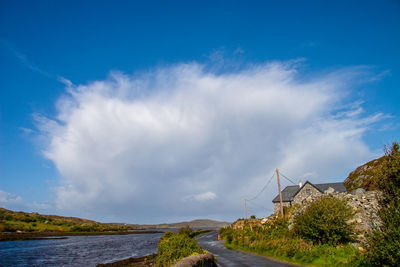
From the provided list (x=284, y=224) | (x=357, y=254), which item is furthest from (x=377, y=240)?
(x=284, y=224)

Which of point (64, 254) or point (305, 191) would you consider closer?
point (64, 254)

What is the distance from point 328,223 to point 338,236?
1.08m

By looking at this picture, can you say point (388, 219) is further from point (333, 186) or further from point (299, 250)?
point (333, 186)

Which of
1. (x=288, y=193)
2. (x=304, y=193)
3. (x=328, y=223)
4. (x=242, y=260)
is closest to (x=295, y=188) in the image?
(x=288, y=193)

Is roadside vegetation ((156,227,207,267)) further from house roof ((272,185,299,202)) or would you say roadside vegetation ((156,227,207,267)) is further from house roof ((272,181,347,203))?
house roof ((272,185,299,202))

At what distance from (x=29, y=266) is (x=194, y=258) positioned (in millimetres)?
25016

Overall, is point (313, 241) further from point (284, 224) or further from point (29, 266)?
point (29, 266)

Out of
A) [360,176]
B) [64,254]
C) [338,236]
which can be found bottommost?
[64,254]

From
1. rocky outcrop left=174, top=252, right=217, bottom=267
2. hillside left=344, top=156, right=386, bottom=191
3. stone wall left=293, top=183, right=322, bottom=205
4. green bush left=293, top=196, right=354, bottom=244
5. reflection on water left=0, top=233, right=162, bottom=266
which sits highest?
hillside left=344, top=156, right=386, bottom=191

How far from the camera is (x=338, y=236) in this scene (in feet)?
63.3

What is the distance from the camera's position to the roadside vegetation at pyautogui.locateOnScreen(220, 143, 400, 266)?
40.2ft

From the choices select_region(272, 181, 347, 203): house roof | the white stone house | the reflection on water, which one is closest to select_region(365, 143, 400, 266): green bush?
the reflection on water

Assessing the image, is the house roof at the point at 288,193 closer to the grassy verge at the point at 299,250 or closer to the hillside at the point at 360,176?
the hillside at the point at 360,176

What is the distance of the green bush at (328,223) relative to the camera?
63.9ft
